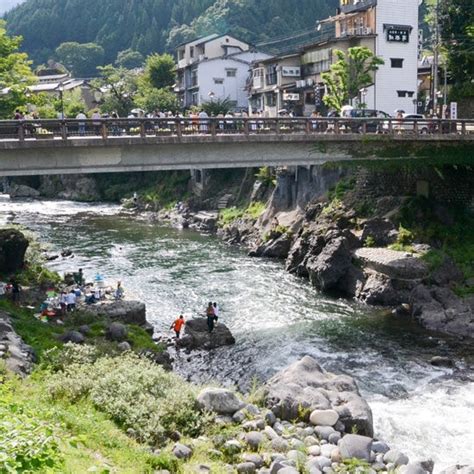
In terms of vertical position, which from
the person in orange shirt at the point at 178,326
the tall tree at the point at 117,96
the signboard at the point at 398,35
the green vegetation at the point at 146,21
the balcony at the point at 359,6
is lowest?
the person in orange shirt at the point at 178,326

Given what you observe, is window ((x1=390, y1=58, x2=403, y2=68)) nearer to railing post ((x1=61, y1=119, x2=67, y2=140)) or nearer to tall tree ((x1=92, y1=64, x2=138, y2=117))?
tall tree ((x1=92, y1=64, x2=138, y2=117))

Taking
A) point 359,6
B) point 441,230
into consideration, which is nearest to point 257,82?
point 359,6

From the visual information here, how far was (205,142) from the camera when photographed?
31.7 m

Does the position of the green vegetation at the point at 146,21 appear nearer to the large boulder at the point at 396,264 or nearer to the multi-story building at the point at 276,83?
the multi-story building at the point at 276,83

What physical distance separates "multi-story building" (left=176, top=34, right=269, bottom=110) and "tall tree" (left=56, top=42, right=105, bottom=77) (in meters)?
69.0

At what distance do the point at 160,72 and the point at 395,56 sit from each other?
40434 millimetres

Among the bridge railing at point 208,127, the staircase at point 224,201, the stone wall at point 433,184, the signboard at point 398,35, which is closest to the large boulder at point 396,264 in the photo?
the stone wall at point 433,184

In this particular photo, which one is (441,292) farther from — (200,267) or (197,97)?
(197,97)

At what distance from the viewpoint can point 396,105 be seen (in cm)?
6022

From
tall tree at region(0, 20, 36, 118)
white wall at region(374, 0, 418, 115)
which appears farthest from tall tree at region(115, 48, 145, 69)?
tall tree at region(0, 20, 36, 118)

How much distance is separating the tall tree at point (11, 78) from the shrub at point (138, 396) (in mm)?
31123

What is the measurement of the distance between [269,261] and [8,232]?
60.8 feet

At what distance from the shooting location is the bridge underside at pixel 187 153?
29.2 meters

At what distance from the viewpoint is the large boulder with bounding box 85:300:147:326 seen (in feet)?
94.8
